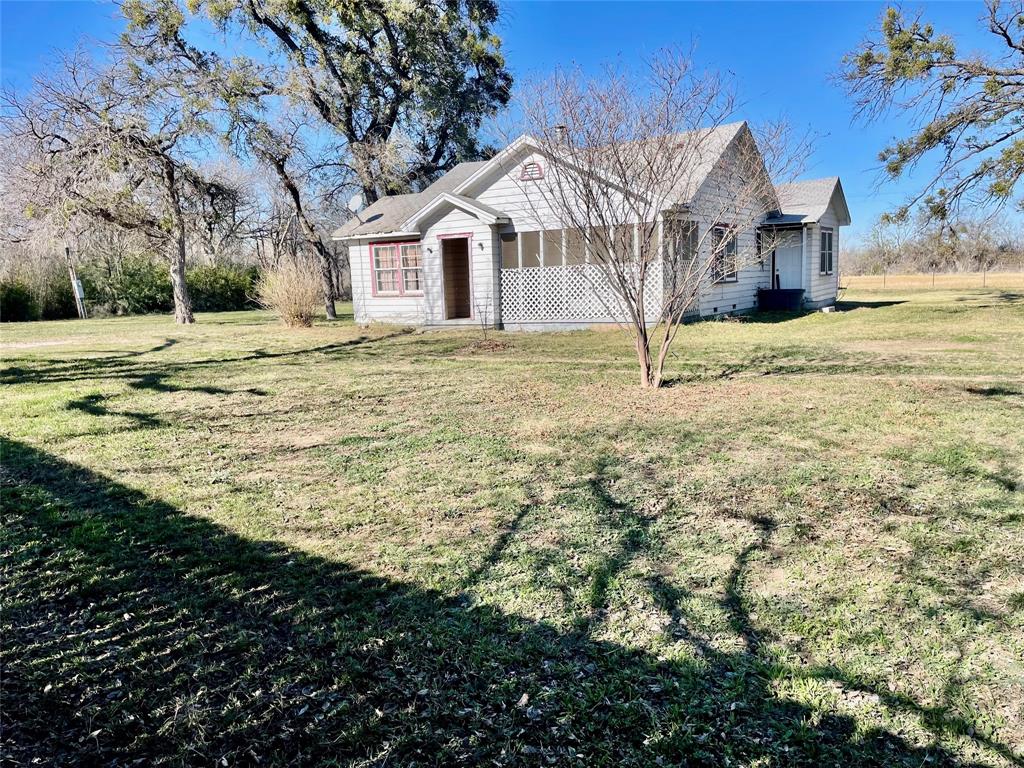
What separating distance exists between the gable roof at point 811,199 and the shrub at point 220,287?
23.6 meters

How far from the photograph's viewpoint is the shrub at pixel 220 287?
96.1 ft

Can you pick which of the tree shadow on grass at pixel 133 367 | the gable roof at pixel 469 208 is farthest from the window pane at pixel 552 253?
the tree shadow on grass at pixel 133 367

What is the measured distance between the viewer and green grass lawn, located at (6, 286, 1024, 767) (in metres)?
2.02

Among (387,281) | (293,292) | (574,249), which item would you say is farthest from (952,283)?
(293,292)

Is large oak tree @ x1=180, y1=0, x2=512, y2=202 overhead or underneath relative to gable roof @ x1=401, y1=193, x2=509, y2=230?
overhead

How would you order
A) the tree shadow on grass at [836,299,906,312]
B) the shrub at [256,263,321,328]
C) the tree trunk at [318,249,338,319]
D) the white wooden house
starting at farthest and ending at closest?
the tree trunk at [318,249,338,319]
the tree shadow on grass at [836,299,906,312]
the shrub at [256,263,321,328]
the white wooden house

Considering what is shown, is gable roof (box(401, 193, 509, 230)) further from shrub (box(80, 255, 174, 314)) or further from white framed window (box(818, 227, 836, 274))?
shrub (box(80, 255, 174, 314))

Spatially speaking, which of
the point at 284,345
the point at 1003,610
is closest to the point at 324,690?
the point at 1003,610

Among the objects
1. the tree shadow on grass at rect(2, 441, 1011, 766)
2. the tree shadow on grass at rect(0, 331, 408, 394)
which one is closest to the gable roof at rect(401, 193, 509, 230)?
the tree shadow on grass at rect(0, 331, 408, 394)

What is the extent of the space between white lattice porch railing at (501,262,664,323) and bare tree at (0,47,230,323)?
34.5ft

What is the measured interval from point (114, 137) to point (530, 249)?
38.0ft

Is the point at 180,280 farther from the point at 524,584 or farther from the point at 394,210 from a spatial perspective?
the point at 524,584

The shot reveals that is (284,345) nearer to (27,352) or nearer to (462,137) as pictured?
(27,352)

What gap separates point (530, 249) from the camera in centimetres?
1591
